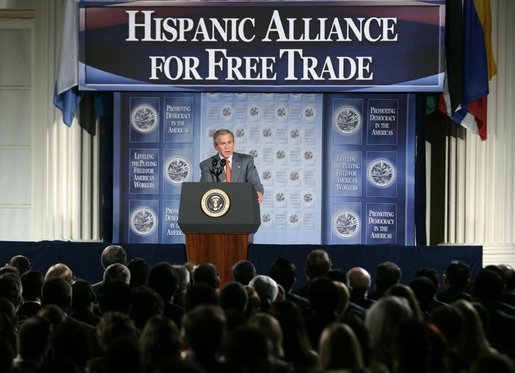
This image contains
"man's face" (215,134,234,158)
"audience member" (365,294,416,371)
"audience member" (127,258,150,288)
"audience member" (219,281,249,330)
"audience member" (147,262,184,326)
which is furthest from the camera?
"man's face" (215,134,234,158)

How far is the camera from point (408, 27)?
13.0 meters

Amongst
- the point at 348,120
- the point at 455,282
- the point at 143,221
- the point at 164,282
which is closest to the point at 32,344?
the point at 164,282

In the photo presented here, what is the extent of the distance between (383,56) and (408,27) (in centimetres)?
42

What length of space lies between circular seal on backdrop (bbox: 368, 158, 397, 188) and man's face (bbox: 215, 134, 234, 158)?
1.68m

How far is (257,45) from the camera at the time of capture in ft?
42.6

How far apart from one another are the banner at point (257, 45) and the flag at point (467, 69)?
0.28 meters

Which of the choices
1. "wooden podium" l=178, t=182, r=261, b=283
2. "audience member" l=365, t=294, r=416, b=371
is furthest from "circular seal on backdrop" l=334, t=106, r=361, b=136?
"audience member" l=365, t=294, r=416, b=371

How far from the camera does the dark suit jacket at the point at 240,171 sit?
41.5 ft

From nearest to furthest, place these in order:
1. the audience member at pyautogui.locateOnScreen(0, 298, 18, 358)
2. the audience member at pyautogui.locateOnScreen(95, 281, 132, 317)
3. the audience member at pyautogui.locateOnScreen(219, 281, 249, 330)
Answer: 1. the audience member at pyautogui.locateOnScreen(0, 298, 18, 358)
2. the audience member at pyautogui.locateOnScreen(219, 281, 249, 330)
3. the audience member at pyautogui.locateOnScreen(95, 281, 132, 317)

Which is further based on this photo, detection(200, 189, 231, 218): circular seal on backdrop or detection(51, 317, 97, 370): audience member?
detection(200, 189, 231, 218): circular seal on backdrop

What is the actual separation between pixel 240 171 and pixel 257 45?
1.39 metres

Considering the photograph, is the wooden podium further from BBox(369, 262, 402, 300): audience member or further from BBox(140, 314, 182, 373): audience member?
BBox(140, 314, 182, 373): audience member

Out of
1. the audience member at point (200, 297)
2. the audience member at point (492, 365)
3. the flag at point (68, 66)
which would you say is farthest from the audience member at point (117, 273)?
the flag at point (68, 66)

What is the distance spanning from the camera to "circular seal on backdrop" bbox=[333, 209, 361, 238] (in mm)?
A: 13500
